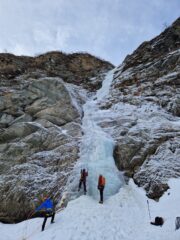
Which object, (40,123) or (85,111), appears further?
(85,111)

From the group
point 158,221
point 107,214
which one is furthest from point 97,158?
point 158,221

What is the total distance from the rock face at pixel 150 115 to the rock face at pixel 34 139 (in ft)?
11.3

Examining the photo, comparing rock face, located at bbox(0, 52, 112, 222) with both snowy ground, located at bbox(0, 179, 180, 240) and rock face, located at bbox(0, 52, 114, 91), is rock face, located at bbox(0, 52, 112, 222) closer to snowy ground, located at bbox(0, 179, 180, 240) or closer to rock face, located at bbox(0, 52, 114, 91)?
rock face, located at bbox(0, 52, 114, 91)

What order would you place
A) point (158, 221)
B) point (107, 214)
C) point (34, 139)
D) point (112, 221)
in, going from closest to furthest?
point (158, 221)
point (112, 221)
point (107, 214)
point (34, 139)

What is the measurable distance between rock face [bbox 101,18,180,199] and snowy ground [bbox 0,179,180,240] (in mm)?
1142

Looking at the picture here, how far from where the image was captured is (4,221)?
12.5 meters

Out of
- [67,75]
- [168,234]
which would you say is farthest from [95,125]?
[67,75]

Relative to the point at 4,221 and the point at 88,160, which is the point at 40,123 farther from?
the point at 4,221

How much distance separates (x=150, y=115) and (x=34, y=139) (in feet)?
29.5

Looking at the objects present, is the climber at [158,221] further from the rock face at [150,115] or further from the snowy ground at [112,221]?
the rock face at [150,115]

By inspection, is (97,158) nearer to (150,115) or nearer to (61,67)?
(150,115)

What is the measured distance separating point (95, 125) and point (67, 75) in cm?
1909

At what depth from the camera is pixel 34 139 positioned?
58.5 ft

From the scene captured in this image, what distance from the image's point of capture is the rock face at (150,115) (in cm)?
1434
